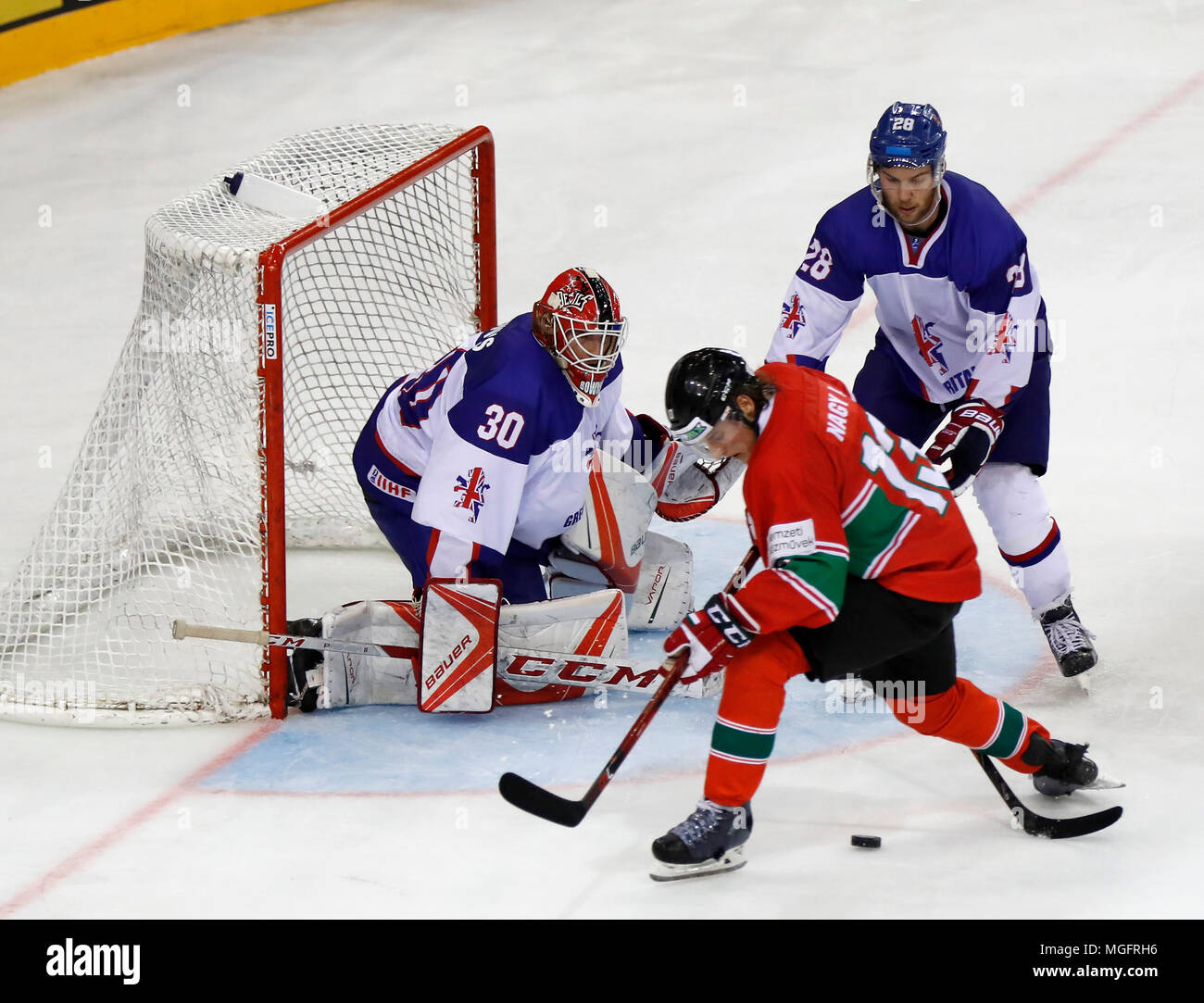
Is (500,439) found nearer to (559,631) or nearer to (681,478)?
(559,631)

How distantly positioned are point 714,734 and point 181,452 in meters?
1.66

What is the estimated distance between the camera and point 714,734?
10.8 feet

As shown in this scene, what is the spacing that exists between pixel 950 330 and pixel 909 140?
51cm

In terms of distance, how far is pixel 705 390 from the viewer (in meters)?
3.09

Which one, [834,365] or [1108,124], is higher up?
[1108,124]

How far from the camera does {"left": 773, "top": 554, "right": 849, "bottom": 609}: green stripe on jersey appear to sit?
309 centimetres

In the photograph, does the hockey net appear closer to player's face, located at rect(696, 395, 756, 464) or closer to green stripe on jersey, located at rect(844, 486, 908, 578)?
player's face, located at rect(696, 395, 756, 464)

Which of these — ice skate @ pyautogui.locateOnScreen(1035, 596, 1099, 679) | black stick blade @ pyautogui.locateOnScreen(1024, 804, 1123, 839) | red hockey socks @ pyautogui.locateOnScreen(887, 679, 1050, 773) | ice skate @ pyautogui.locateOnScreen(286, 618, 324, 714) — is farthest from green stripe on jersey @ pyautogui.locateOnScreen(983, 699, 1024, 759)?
ice skate @ pyautogui.locateOnScreen(286, 618, 324, 714)

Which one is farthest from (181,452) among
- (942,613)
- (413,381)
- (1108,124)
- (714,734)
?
(1108,124)

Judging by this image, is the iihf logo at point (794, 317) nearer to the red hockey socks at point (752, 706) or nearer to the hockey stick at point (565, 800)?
the hockey stick at point (565, 800)

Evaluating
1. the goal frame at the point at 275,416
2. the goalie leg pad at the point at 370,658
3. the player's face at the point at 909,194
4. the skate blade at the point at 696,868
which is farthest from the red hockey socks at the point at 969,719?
the goal frame at the point at 275,416

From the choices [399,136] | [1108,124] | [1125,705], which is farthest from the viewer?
[1108,124]

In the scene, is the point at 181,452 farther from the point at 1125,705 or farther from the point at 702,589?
the point at 1125,705

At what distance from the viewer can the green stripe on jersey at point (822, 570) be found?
3094mm
